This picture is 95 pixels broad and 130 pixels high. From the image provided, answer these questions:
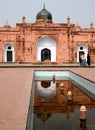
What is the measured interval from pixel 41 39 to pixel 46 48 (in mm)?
1053

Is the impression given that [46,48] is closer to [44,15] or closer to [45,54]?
[45,54]

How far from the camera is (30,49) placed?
26.1m

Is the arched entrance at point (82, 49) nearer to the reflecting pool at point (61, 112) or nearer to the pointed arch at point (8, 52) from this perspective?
the pointed arch at point (8, 52)

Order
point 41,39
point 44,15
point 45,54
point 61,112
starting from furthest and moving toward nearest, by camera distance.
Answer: point 44,15 → point 45,54 → point 41,39 → point 61,112

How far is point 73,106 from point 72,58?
773 inches

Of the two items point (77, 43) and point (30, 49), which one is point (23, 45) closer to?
point (30, 49)

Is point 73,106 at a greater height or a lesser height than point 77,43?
lesser

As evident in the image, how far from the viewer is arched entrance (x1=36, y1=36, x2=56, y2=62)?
26766 millimetres

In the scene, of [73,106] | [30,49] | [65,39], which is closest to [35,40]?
[30,49]

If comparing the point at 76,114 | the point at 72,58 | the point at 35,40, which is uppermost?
the point at 35,40

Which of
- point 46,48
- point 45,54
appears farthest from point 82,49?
point 45,54

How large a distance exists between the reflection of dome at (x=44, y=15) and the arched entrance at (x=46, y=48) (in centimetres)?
220

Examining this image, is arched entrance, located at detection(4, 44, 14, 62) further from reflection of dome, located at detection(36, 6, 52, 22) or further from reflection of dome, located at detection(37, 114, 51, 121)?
reflection of dome, located at detection(37, 114, 51, 121)

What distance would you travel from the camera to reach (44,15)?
2761cm
